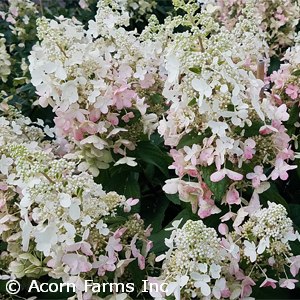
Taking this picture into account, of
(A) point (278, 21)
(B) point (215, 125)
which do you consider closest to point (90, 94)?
(B) point (215, 125)

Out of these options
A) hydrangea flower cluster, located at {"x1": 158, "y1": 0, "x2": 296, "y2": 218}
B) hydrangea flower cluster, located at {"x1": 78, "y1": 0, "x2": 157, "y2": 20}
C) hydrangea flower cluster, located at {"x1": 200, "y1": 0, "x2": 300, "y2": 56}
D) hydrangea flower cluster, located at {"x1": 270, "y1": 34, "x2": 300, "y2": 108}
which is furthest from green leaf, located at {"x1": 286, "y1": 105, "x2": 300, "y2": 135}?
hydrangea flower cluster, located at {"x1": 78, "y1": 0, "x2": 157, "y2": 20}

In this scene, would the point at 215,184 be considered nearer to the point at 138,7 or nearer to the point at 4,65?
the point at 4,65

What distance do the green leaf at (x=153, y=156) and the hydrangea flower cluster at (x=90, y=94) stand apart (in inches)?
0.8

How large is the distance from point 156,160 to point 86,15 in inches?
80.3

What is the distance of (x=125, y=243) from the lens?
3.56ft

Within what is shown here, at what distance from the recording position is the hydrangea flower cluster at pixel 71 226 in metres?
0.98

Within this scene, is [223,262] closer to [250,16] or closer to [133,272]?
[133,272]

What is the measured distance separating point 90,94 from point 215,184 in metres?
0.33

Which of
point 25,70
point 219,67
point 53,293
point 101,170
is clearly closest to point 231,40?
point 219,67

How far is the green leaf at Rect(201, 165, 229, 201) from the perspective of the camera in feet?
3.46

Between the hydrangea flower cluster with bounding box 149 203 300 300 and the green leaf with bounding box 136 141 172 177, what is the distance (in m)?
0.29

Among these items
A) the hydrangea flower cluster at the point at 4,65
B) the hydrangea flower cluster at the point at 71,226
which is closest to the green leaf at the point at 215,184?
the hydrangea flower cluster at the point at 71,226

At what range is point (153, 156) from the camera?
132cm

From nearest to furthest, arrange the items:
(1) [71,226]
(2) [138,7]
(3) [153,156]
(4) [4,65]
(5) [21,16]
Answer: (1) [71,226]
(3) [153,156]
(4) [4,65]
(5) [21,16]
(2) [138,7]
